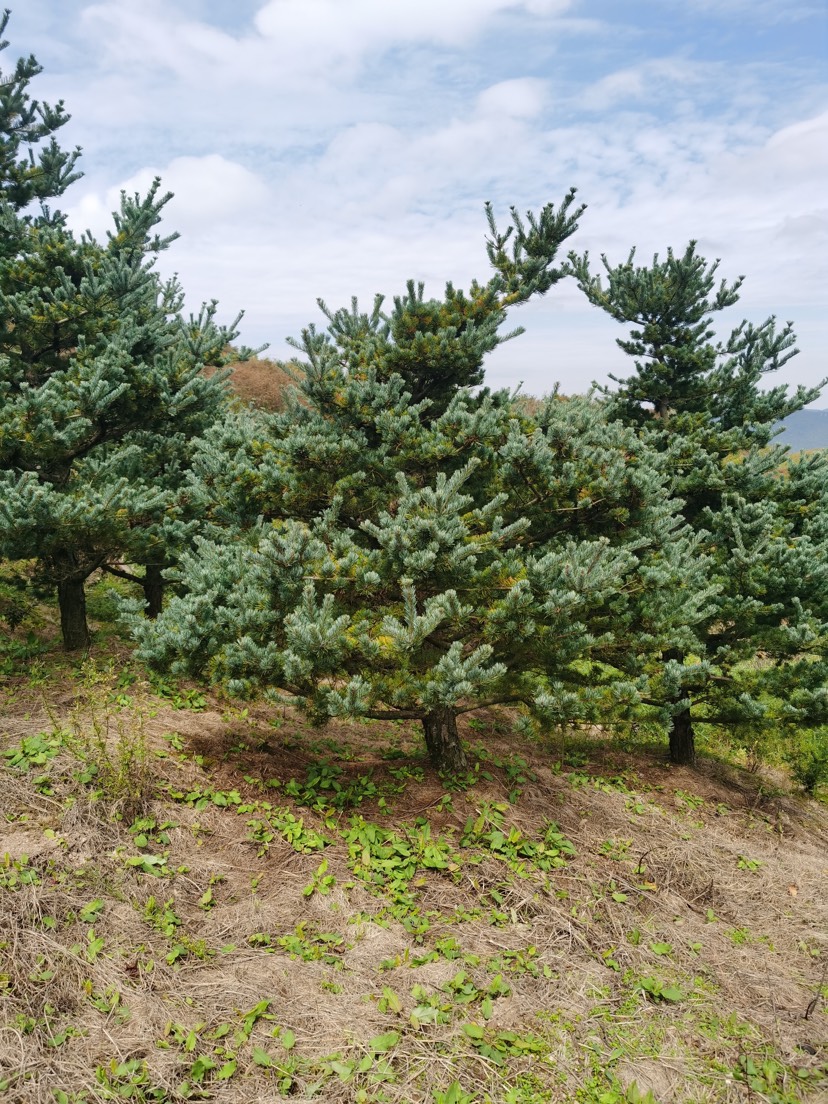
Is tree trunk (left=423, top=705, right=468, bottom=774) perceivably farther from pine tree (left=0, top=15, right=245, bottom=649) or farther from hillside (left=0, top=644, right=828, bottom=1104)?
pine tree (left=0, top=15, right=245, bottom=649)

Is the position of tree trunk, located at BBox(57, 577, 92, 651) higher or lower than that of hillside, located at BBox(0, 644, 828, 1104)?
higher

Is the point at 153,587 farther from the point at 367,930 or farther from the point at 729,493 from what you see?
the point at 729,493

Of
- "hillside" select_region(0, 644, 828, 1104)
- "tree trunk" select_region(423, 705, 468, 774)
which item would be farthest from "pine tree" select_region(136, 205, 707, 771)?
"hillside" select_region(0, 644, 828, 1104)

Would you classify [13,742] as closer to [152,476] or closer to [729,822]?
[152,476]

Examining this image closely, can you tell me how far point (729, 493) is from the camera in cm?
935

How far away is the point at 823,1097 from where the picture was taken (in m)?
4.09

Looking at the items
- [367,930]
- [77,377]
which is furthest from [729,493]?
[77,377]

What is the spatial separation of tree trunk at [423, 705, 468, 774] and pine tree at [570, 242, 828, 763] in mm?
2317

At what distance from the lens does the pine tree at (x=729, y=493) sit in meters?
8.17

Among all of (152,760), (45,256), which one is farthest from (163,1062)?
(45,256)

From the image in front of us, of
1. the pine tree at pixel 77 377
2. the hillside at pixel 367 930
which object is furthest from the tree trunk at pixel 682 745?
the pine tree at pixel 77 377

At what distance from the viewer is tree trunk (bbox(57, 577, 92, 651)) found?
31.4 feet

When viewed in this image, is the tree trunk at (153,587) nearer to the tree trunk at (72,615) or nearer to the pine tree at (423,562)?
the tree trunk at (72,615)

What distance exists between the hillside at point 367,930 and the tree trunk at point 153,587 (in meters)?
3.56
